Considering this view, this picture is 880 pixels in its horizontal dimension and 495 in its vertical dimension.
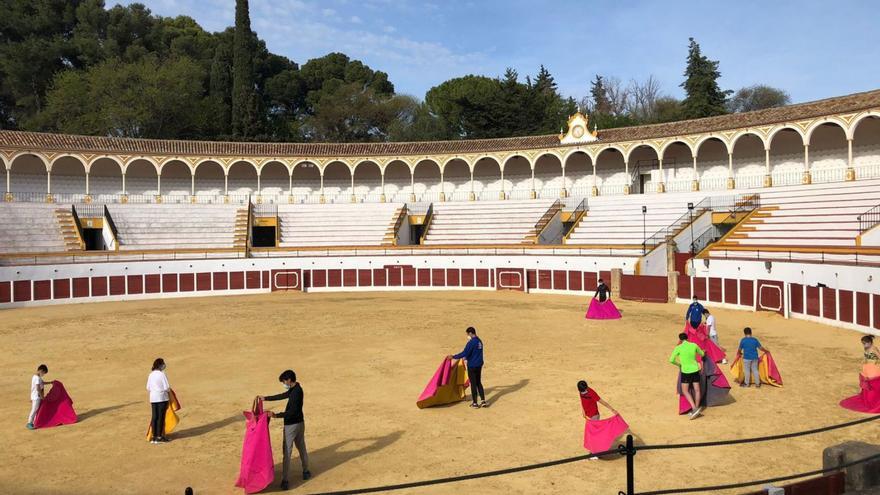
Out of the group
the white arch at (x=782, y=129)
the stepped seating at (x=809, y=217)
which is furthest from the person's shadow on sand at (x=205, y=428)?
the white arch at (x=782, y=129)

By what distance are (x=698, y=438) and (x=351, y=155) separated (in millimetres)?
35417

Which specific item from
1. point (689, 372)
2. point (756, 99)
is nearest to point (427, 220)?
point (689, 372)

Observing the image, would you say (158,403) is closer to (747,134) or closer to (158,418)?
(158,418)

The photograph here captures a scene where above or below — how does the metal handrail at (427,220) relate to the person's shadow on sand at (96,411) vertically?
above

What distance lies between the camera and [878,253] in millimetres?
16172

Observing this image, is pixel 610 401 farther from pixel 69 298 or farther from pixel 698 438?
pixel 69 298

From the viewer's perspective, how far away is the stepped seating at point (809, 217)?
22.0m

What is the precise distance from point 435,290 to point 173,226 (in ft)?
53.7

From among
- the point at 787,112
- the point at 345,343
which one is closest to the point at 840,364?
the point at 345,343

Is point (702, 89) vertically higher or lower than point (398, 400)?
higher

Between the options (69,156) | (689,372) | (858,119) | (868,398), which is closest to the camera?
(689,372)

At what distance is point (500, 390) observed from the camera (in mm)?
10836

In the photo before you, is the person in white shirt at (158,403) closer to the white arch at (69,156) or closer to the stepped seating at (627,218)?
the stepped seating at (627,218)

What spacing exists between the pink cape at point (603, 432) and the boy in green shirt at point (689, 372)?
192cm
